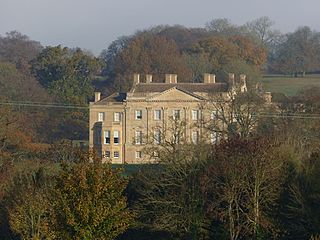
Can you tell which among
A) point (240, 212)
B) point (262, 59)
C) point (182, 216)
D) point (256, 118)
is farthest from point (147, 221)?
point (262, 59)

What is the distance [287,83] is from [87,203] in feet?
230

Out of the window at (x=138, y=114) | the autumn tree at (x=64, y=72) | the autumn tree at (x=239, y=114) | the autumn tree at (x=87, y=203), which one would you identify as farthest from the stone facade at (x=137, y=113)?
the autumn tree at (x=87, y=203)

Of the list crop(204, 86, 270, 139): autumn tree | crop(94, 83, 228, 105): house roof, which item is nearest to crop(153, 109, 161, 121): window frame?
crop(94, 83, 228, 105): house roof

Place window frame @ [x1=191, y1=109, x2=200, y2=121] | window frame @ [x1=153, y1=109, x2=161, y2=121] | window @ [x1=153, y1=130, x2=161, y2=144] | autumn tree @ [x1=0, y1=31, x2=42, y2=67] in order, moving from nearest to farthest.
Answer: window @ [x1=153, y1=130, x2=161, y2=144] → window frame @ [x1=191, y1=109, x2=200, y2=121] → window frame @ [x1=153, y1=109, x2=161, y2=121] → autumn tree @ [x1=0, y1=31, x2=42, y2=67]

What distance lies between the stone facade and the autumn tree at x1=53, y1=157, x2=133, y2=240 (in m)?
43.4

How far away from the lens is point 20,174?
113 ft

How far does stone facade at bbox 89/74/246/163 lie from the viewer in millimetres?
68812

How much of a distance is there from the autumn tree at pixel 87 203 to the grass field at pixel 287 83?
192ft

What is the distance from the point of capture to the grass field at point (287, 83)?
279ft

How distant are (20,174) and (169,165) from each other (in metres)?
5.71

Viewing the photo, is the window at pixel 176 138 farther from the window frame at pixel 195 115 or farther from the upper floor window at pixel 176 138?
the window frame at pixel 195 115

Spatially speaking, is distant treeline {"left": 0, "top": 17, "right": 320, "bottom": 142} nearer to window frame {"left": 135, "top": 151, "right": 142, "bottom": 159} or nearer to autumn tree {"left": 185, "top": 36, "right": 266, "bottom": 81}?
autumn tree {"left": 185, "top": 36, "right": 266, "bottom": 81}

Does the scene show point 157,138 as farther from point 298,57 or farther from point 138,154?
point 298,57

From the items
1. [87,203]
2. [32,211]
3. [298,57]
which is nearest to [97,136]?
[32,211]
